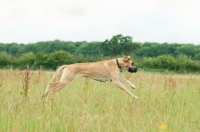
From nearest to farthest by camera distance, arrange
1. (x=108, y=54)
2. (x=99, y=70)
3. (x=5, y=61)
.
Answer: (x=99, y=70)
(x=5, y=61)
(x=108, y=54)

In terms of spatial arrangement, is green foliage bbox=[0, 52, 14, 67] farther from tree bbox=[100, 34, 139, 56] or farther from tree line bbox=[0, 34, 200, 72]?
tree bbox=[100, 34, 139, 56]

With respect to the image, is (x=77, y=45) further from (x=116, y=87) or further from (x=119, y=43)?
(x=116, y=87)

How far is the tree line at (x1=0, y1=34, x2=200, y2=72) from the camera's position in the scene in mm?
41656

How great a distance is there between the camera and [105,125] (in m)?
3.93

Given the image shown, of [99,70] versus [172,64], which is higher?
[99,70]

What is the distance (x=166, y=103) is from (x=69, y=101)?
182 cm

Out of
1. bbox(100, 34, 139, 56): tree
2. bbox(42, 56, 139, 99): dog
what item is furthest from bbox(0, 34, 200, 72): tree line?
bbox(42, 56, 139, 99): dog

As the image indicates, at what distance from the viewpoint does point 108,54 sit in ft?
206

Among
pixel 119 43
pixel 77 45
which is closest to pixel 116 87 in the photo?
pixel 119 43

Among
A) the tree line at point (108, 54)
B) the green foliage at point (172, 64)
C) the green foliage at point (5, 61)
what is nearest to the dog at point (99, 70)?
the tree line at point (108, 54)

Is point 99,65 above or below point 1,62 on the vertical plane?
above

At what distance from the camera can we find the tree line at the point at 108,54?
1640 inches

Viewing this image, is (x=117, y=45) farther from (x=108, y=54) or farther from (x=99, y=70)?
(x=99, y=70)

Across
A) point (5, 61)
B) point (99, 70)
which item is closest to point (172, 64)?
point (5, 61)
